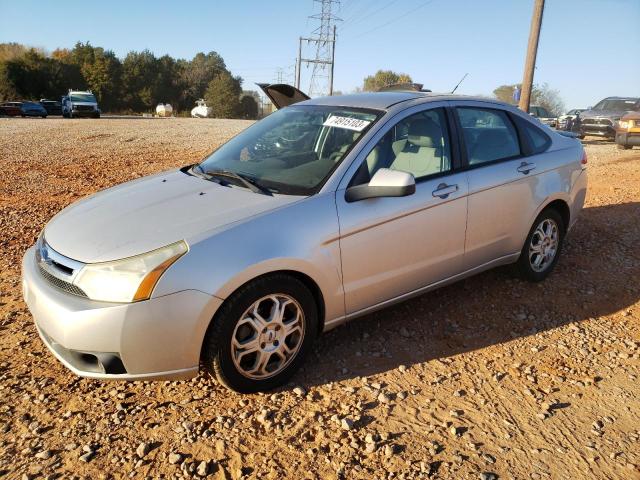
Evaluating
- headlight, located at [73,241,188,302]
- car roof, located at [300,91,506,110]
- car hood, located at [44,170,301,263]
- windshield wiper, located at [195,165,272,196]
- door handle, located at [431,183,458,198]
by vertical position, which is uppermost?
car roof, located at [300,91,506,110]

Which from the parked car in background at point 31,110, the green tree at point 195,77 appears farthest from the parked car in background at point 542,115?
the green tree at point 195,77

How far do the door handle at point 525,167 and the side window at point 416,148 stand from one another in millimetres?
799

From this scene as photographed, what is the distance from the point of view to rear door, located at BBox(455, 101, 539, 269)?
378 cm

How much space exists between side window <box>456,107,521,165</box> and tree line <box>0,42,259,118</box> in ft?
187

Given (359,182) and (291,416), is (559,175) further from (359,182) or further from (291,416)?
(291,416)

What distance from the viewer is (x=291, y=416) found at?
9.02ft

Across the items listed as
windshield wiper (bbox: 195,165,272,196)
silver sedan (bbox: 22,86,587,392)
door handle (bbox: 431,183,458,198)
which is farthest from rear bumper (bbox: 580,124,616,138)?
windshield wiper (bbox: 195,165,272,196)

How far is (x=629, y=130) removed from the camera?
1486cm

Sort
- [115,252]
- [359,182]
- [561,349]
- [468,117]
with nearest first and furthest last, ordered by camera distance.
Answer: [115,252], [359,182], [561,349], [468,117]

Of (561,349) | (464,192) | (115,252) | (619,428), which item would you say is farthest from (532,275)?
(115,252)

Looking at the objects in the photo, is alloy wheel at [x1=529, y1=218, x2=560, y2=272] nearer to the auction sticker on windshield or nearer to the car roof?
the car roof

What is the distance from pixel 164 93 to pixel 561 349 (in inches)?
2630

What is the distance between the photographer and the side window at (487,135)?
3.87 metres

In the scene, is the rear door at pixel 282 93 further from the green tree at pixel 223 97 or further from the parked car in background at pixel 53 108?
the green tree at pixel 223 97
